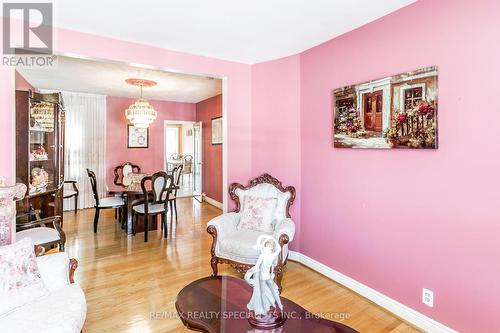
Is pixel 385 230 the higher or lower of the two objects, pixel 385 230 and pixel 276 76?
the lower

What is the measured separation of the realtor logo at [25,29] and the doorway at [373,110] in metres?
2.83

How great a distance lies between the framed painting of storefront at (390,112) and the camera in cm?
214

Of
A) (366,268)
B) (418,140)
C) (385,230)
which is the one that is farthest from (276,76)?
(366,268)

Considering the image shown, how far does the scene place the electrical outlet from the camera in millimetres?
2188

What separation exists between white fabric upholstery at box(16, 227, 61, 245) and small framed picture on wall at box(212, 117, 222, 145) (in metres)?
3.81

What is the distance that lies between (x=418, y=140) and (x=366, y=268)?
129 cm

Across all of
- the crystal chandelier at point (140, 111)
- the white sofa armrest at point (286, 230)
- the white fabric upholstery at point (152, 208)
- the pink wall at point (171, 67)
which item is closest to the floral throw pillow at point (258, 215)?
the white sofa armrest at point (286, 230)

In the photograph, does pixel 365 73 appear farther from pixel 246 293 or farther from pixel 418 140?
pixel 246 293

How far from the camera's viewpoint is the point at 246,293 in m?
1.85

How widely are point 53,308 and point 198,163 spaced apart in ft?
19.2

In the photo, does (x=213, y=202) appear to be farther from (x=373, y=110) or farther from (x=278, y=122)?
(x=373, y=110)

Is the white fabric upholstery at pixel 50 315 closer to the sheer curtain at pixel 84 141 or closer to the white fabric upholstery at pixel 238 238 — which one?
the white fabric upholstery at pixel 238 238

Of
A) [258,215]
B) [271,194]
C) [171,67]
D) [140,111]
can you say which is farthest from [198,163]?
[258,215]

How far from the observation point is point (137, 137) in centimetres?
668
